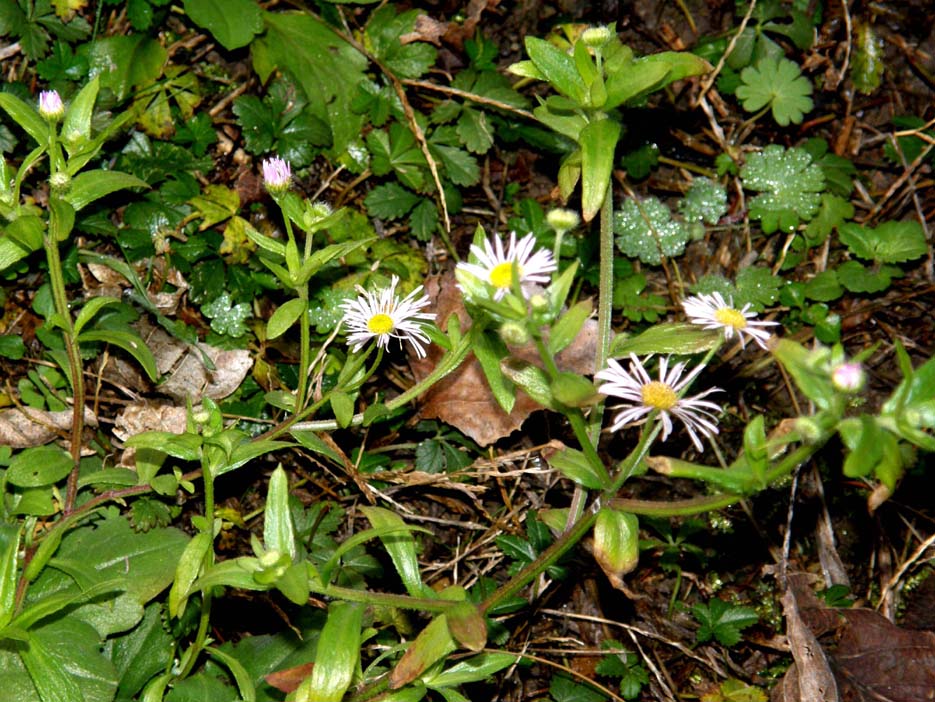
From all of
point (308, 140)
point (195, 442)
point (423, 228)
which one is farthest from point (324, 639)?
point (308, 140)

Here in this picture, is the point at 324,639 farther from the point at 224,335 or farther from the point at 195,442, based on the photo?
the point at 224,335

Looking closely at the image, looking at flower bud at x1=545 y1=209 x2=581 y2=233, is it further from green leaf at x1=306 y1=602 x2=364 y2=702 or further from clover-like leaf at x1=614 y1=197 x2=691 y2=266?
clover-like leaf at x1=614 y1=197 x2=691 y2=266

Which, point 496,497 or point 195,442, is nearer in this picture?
point 195,442

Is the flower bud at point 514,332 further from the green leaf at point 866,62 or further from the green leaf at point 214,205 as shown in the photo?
the green leaf at point 866,62

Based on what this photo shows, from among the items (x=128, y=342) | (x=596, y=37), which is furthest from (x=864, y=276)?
(x=128, y=342)

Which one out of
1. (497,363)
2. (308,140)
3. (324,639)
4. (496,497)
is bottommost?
(496,497)

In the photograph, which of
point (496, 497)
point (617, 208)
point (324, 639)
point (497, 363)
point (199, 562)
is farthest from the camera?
point (617, 208)

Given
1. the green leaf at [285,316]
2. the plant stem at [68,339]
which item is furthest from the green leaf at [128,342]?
the green leaf at [285,316]
